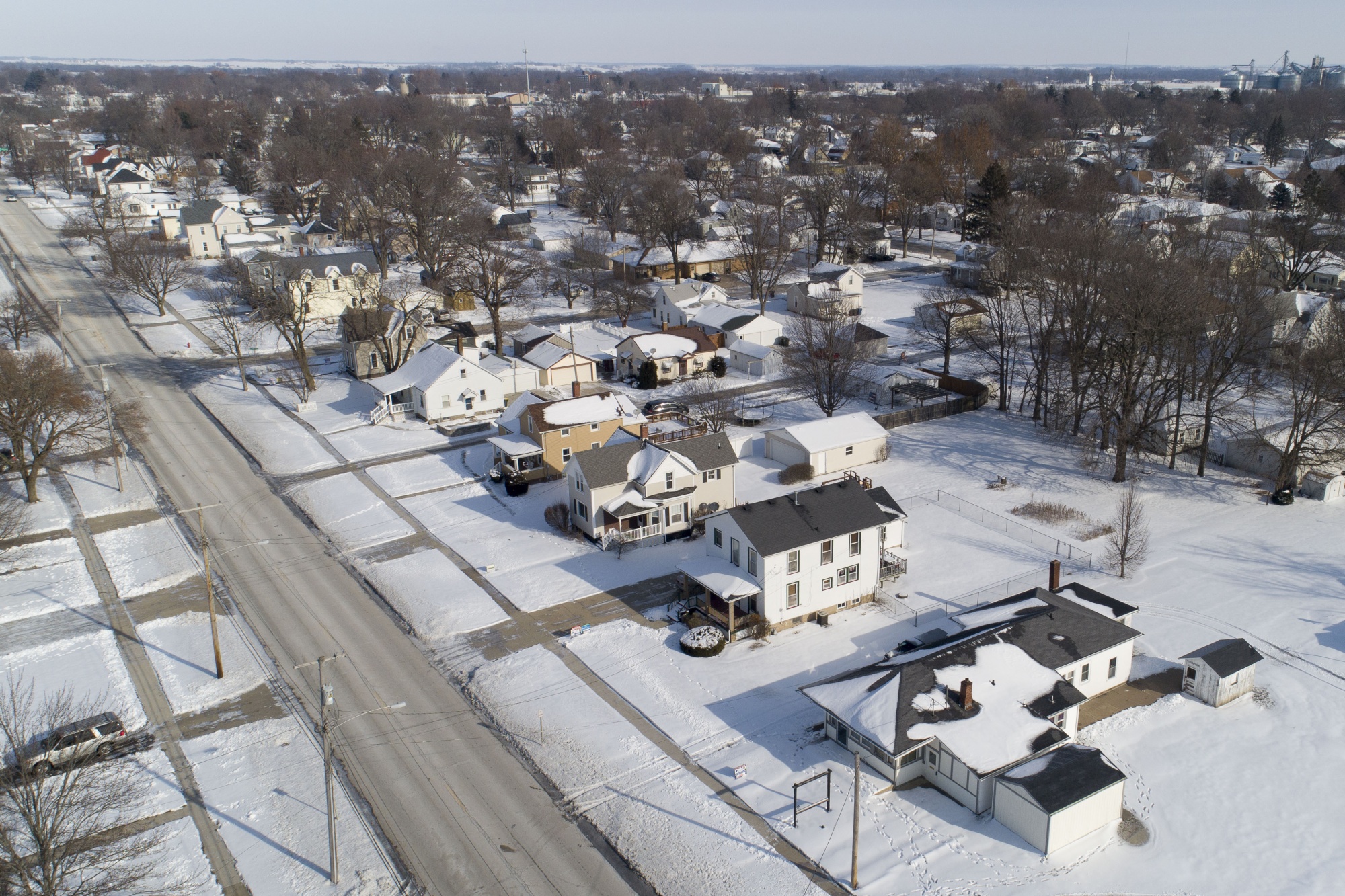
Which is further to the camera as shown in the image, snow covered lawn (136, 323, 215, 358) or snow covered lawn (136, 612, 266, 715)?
snow covered lawn (136, 323, 215, 358)

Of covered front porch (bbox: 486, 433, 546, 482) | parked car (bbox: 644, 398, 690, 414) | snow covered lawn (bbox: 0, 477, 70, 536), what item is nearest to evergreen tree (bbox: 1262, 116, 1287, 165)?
parked car (bbox: 644, 398, 690, 414)

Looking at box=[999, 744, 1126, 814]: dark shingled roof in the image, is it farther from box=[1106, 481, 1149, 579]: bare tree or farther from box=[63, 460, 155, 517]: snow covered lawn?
box=[63, 460, 155, 517]: snow covered lawn

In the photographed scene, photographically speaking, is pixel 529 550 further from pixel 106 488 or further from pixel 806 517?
pixel 106 488

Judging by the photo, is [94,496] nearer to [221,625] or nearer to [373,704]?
[221,625]

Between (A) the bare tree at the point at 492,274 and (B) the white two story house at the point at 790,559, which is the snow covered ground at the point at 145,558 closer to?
(B) the white two story house at the point at 790,559

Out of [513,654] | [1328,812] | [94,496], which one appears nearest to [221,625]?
[513,654]

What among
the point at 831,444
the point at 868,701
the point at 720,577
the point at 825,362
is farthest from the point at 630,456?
the point at 868,701
